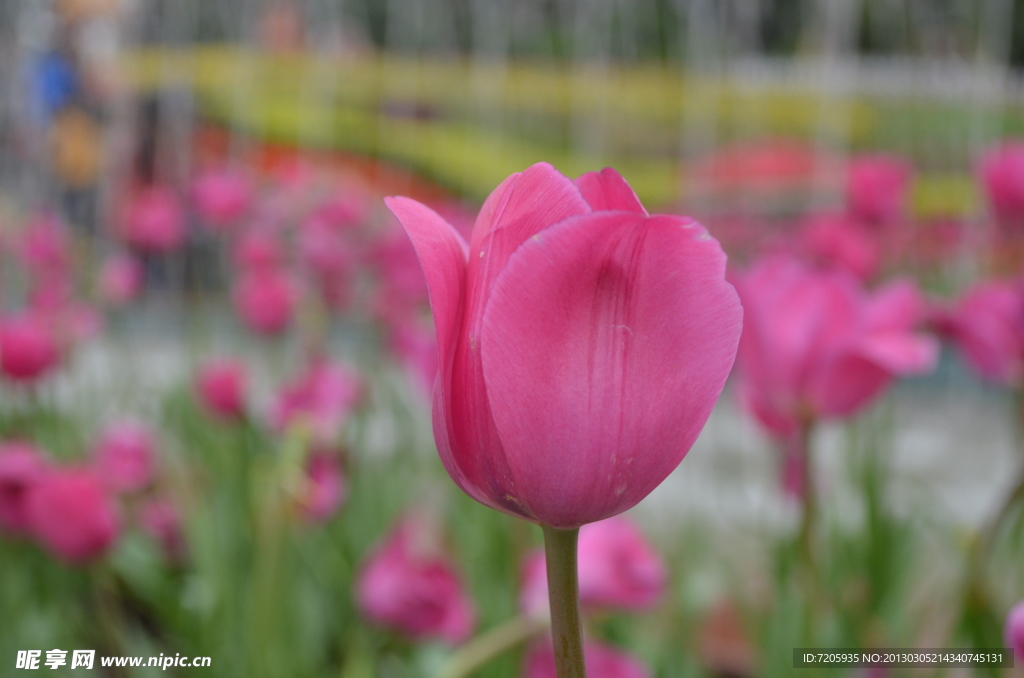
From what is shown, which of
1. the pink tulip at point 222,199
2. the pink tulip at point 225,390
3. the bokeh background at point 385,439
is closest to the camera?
the bokeh background at point 385,439

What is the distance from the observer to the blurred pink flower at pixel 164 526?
800 mm

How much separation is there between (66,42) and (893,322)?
3.22m

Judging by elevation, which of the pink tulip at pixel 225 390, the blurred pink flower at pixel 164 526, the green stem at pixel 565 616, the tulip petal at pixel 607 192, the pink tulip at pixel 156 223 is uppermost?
the tulip petal at pixel 607 192

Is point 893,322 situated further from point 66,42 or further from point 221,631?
point 66,42

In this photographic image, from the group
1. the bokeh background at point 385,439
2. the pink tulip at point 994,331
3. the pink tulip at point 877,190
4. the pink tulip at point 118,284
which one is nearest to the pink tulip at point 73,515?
the bokeh background at point 385,439

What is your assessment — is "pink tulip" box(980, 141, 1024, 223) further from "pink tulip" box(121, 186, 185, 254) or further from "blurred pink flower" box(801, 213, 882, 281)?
"pink tulip" box(121, 186, 185, 254)

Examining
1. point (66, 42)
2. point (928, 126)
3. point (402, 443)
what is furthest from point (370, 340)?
point (928, 126)

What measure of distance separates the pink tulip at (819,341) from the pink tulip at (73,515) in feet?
1.22

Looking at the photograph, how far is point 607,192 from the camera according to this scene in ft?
0.53

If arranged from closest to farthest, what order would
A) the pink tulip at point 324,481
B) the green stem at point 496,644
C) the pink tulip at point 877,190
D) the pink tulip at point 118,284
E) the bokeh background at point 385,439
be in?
the green stem at point 496,644, the bokeh background at point 385,439, the pink tulip at point 324,481, the pink tulip at point 877,190, the pink tulip at point 118,284

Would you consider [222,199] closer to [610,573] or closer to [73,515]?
[73,515]

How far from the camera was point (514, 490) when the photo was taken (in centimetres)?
16

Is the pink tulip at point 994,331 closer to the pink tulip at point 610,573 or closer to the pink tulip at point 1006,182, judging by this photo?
the pink tulip at point 610,573

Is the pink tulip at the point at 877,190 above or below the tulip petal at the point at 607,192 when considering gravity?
below
